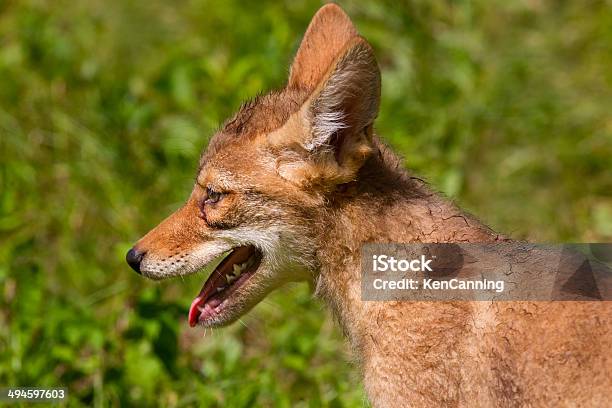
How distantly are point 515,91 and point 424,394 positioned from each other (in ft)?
14.9

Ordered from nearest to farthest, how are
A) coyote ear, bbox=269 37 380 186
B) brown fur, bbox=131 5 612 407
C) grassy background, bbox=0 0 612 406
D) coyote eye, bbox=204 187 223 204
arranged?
1. brown fur, bbox=131 5 612 407
2. coyote ear, bbox=269 37 380 186
3. coyote eye, bbox=204 187 223 204
4. grassy background, bbox=0 0 612 406

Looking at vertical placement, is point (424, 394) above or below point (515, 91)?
below

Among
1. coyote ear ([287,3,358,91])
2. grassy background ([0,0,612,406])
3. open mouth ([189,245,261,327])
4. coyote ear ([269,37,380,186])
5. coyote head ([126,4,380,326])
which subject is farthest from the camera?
grassy background ([0,0,612,406])

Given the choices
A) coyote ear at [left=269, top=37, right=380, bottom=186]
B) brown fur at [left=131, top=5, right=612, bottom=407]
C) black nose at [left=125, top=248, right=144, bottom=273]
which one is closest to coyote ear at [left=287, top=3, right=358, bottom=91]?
brown fur at [left=131, top=5, right=612, bottom=407]

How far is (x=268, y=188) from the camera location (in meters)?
4.45

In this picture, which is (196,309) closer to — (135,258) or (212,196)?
(135,258)

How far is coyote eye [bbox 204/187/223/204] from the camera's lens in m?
4.57

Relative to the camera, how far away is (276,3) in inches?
347

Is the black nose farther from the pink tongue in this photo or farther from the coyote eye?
the coyote eye

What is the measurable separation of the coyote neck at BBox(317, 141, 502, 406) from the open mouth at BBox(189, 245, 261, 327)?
0.37 metres

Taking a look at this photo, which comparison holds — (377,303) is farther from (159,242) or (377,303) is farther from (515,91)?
(515,91)

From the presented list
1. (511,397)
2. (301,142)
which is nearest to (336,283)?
(301,142)

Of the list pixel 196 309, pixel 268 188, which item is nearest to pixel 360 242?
pixel 268 188

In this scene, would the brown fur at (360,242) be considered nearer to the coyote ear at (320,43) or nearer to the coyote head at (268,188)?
the coyote head at (268,188)
